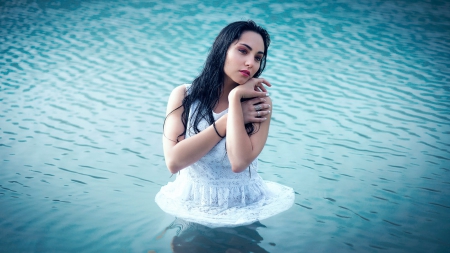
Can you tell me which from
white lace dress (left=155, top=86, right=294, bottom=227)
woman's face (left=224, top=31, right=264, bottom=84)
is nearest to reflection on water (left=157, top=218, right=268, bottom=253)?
white lace dress (left=155, top=86, right=294, bottom=227)

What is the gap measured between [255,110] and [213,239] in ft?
3.30

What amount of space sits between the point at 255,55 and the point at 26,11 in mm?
16138

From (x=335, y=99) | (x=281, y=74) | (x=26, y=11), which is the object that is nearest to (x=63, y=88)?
(x=281, y=74)

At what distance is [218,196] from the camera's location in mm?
2791

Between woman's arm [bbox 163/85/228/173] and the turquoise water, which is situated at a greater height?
woman's arm [bbox 163/85/228/173]

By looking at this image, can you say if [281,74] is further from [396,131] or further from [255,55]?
[255,55]

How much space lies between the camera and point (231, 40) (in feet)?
9.04

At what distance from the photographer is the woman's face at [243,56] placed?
2719mm

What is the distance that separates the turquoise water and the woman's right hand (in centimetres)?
84

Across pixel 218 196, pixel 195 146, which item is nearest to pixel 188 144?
pixel 195 146

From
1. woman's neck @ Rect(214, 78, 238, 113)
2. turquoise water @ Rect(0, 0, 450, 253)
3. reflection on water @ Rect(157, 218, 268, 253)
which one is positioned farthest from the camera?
turquoise water @ Rect(0, 0, 450, 253)

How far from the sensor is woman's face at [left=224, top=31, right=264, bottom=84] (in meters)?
2.72

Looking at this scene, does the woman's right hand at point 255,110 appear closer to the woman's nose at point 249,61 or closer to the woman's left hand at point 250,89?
the woman's left hand at point 250,89

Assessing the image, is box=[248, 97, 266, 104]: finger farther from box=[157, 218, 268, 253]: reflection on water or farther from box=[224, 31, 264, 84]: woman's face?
box=[157, 218, 268, 253]: reflection on water
